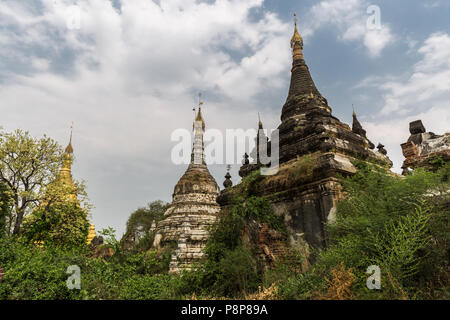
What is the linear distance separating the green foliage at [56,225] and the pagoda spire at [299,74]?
13375 millimetres

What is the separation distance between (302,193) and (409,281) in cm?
393

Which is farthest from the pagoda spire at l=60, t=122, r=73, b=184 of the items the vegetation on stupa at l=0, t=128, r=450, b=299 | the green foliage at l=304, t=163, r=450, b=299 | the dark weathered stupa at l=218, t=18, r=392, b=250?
the green foliage at l=304, t=163, r=450, b=299

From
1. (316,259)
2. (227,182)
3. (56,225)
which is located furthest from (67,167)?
(316,259)

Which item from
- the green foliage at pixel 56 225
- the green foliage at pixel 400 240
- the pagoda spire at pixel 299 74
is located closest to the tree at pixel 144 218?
the green foliage at pixel 56 225

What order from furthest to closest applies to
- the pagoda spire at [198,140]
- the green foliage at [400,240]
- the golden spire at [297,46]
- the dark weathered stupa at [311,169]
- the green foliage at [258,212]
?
1. the pagoda spire at [198,140]
2. the golden spire at [297,46]
3. the green foliage at [258,212]
4. the dark weathered stupa at [311,169]
5. the green foliage at [400,240]

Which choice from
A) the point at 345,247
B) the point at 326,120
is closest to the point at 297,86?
the point at 326,120

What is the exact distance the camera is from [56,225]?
16875 mm

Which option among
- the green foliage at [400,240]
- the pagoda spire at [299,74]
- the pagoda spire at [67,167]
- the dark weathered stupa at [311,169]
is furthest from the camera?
the pagoda spire at [67,167]

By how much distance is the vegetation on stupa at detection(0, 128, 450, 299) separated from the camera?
4.32 m

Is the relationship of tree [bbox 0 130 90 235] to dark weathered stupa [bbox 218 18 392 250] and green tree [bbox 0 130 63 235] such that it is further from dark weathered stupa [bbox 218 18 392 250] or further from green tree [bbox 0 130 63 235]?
dark weathered stupa [bbox 218 18 392 250]

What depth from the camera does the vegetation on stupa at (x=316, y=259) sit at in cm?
432

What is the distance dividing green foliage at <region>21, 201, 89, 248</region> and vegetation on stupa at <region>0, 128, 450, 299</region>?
245 inches

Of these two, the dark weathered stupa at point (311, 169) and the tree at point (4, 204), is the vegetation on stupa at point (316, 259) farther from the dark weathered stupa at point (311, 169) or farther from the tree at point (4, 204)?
the tree at point (4, 204)

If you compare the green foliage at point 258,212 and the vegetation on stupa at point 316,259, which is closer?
the vegetation on stupa at point 316,259
